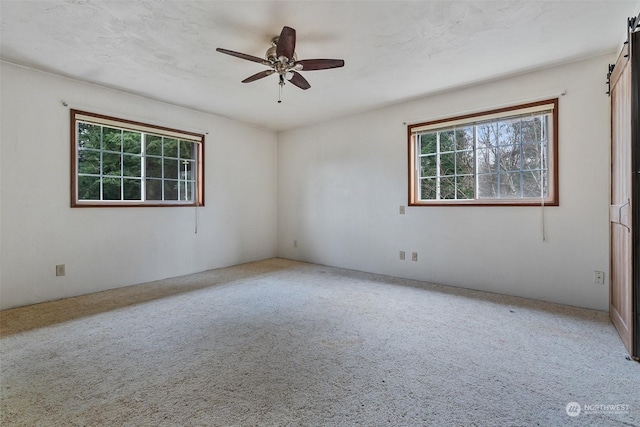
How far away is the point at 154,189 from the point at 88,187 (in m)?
0.75

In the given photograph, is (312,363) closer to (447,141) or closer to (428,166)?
(428,166)

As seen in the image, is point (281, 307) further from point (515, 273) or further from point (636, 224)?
point (636, 224)

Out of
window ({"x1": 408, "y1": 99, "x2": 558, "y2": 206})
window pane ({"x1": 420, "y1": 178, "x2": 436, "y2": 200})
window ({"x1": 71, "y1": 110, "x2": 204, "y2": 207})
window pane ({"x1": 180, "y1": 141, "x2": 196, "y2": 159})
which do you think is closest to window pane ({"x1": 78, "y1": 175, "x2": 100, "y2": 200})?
window ({"x1": 71, "y1": 110, "x2": 204, "y2": 207})

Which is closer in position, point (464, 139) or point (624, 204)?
point (624, 204)

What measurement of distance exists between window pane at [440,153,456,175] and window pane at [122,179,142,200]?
4049 millimetres

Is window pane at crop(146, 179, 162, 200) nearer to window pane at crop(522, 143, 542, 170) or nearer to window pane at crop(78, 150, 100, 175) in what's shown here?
window pane at crop(78, 150, 100, 175)

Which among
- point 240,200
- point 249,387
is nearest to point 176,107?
point 240,200

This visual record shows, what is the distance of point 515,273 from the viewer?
3.21 m

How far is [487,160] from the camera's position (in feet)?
11.5

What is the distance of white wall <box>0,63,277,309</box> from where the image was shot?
2.88 m

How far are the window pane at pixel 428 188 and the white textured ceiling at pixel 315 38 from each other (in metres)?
1.17

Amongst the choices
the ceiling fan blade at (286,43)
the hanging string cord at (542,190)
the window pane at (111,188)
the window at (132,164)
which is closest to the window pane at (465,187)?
the hanging string cord at (542,190)

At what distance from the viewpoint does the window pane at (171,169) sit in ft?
13.7

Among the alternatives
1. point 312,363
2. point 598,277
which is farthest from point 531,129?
point 312,363
